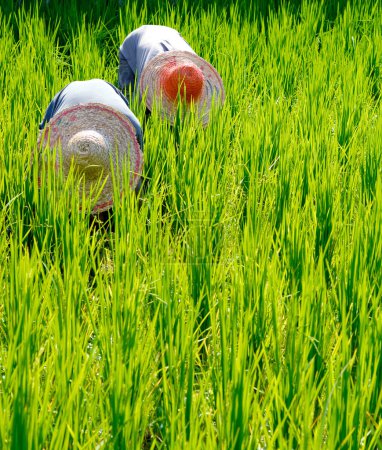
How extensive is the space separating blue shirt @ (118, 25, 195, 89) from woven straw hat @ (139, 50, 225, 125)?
70 mm

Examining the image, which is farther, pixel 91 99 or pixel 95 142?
pixel 91 99

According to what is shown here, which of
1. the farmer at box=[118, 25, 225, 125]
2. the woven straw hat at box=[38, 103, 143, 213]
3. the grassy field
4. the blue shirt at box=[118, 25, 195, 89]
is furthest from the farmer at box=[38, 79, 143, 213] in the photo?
the blue shirt at box=[118, 25, 195, 89]

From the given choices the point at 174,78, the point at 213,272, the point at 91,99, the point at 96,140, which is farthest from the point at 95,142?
the point at 213,272

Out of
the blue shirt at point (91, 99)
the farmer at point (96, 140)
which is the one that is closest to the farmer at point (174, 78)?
the blue shirt at point (91, 99)

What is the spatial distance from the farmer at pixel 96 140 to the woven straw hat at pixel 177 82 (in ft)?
1.54

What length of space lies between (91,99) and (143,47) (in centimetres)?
76

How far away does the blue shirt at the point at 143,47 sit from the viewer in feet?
11.1

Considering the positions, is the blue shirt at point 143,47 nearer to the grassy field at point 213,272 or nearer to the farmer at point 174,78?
the farmer at point 174,78

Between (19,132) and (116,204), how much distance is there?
2.81 feet

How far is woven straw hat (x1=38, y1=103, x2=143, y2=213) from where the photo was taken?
262 centimetres

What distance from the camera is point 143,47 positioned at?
3.46m

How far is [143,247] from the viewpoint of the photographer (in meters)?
2.18

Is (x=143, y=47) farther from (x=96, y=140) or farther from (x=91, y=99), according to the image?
(x=96, y=140)

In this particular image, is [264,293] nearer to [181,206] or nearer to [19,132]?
[181,206]
